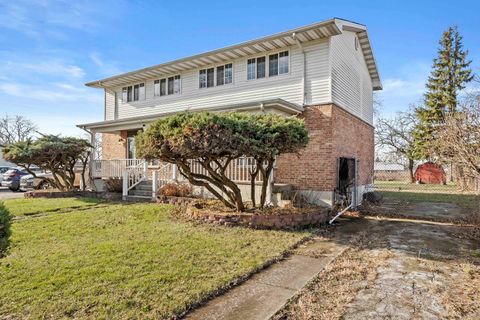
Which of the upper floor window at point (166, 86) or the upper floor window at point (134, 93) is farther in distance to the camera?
the upper floor window at point (134, 93)

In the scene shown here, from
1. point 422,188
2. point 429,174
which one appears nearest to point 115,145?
point 422,188

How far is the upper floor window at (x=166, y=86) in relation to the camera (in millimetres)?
14977

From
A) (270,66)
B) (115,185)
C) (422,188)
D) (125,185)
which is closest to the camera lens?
(270,66)

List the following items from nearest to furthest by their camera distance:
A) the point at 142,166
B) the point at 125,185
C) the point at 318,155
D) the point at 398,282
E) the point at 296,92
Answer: the point at 398,282 < the point at 318,155 < the point at 296,92 < the point at 125,185 < the point at 142,166

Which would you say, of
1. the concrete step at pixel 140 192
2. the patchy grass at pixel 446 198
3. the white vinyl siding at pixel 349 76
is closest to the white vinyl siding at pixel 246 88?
the white vinyl siding at pixel 349 76

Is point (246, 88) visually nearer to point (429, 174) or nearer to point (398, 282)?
point (398, 282)

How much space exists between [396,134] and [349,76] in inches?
1050

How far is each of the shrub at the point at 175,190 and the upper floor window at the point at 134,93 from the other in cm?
735

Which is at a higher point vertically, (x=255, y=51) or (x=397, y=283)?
(x=255, y=51)

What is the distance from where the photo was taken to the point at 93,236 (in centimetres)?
655

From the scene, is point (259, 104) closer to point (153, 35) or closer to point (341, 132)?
point (341, 132)

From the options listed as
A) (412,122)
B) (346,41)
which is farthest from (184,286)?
(412,122)

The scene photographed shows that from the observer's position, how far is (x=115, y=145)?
1747 centimetres

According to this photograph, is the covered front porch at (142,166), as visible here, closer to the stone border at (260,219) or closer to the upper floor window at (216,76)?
the stone border at (260,219)
